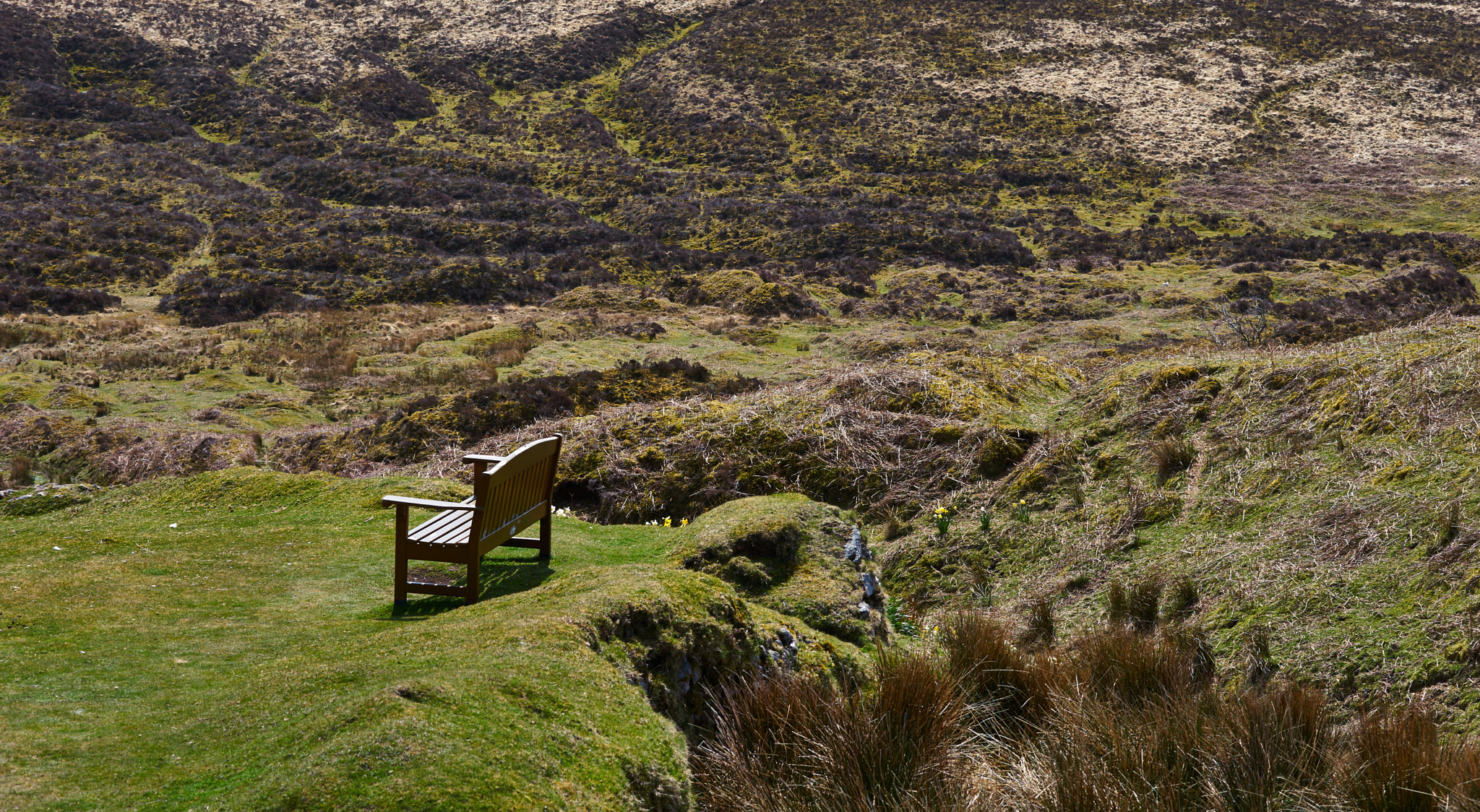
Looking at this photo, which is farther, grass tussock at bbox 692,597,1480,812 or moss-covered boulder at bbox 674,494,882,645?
moss-covered boulder at bbox 674,494,882,645

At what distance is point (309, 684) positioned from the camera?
13.2ft

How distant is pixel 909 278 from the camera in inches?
1475

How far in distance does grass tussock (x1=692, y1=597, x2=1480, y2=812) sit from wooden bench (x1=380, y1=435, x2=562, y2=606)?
2017 millimetres

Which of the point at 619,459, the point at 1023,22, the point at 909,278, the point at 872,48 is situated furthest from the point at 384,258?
the point at 1023,22

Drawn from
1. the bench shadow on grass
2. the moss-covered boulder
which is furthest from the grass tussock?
the bench shadow on grass

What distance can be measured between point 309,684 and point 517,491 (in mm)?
2316

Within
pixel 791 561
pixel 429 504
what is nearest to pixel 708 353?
pixel 791 561

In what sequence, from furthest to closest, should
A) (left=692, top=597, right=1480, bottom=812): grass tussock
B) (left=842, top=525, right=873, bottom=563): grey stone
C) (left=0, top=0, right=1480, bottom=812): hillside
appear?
(left=842, top=525, right=873, bottom=563): grey stone, (left=0, top=0, right=1480, bottom=812): hillside, (left=692, top=597, right=1480, bottom=812): grass tussock

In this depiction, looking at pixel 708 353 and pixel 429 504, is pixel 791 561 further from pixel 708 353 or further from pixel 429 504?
pixel 708 353

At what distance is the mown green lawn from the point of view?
312cm

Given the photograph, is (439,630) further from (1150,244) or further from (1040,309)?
(1150,244)

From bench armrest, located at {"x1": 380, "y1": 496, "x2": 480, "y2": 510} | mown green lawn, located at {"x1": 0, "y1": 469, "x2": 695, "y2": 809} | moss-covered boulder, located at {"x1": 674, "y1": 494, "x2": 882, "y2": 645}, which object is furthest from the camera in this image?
moss-covered boulder, located at {"x1": 674, "y1": 494, "x2": 882, "y2": 645}

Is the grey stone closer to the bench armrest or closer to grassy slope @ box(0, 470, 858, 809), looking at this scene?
grassy slope @ box(0, 470, 858, 809)

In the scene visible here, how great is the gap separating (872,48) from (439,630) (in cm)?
7374
